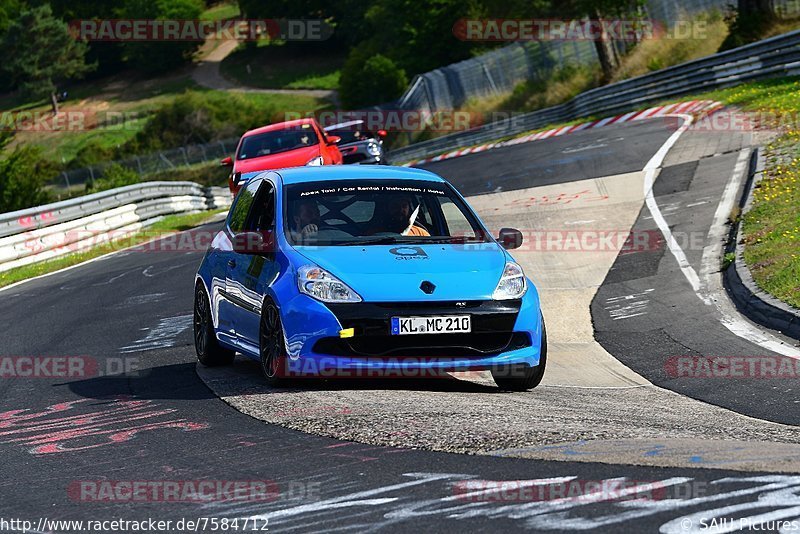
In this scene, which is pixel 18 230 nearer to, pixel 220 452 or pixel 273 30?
pixel 220 452

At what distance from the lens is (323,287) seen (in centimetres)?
842

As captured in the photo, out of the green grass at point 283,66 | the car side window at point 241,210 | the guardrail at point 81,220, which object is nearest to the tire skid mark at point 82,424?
the car side window at point 241,210

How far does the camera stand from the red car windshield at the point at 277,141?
24031 millimetres

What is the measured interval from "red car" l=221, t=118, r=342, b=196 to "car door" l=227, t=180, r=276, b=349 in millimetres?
12927

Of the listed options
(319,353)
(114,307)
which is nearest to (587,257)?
(114,307)

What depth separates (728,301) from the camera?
1269cm

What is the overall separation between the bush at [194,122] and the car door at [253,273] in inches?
3222

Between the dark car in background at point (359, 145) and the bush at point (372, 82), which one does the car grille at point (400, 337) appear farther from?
the bush at point (372, 82)

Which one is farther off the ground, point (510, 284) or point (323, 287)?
point (323, 287)

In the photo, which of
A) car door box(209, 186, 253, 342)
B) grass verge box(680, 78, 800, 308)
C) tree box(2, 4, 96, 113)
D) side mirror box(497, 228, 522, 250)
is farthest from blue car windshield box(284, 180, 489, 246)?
tree box(2, 4, 96, 113)

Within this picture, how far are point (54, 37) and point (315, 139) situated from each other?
10004cm

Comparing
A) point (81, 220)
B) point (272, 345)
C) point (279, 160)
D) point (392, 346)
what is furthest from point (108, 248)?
point (392, 346)

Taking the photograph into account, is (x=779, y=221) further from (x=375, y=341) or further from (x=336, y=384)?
(x=375, y=341)

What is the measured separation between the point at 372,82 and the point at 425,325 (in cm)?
7207
